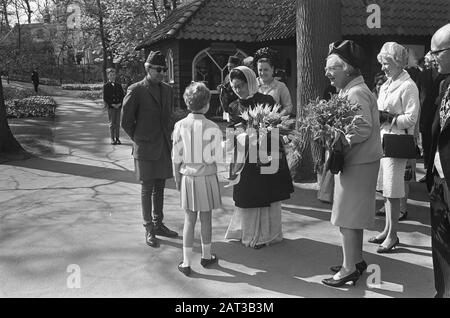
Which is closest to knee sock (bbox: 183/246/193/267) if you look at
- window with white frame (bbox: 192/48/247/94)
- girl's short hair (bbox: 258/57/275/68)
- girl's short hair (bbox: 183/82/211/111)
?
girl's short hair (bbox: 183/82/211/111)

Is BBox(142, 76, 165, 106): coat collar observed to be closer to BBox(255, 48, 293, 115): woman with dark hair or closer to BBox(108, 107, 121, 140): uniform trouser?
BBox(255, 48, 293, 115): woman with dark hair

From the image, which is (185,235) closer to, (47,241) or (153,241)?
(153,241)

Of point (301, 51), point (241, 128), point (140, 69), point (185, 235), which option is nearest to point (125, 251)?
point (185, 235)

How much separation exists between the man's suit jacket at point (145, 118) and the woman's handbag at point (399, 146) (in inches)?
96.5

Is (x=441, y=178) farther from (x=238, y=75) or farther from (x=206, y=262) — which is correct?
(x=238, y=75)

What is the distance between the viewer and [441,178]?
3404 mm

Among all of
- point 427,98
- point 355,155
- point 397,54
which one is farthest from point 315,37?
point 355,155

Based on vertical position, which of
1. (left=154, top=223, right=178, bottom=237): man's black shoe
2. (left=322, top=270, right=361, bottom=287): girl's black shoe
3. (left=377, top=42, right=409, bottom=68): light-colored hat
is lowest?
(left=322, top=270, right=361, bottom=287): girl's black shoe

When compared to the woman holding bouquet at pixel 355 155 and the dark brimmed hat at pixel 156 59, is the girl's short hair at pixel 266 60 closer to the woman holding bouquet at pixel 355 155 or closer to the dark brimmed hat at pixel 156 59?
the dark brimmed hat at pixel 156 59

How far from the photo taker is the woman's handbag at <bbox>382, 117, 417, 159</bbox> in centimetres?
487

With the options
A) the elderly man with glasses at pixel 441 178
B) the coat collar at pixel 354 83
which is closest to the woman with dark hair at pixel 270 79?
the coat collar at pixel 354 83

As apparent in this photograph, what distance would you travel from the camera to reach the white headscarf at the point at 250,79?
199 inches

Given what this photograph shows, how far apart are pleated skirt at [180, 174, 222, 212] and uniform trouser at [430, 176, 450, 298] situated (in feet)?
6.44

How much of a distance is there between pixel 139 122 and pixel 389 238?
9.80 ft
